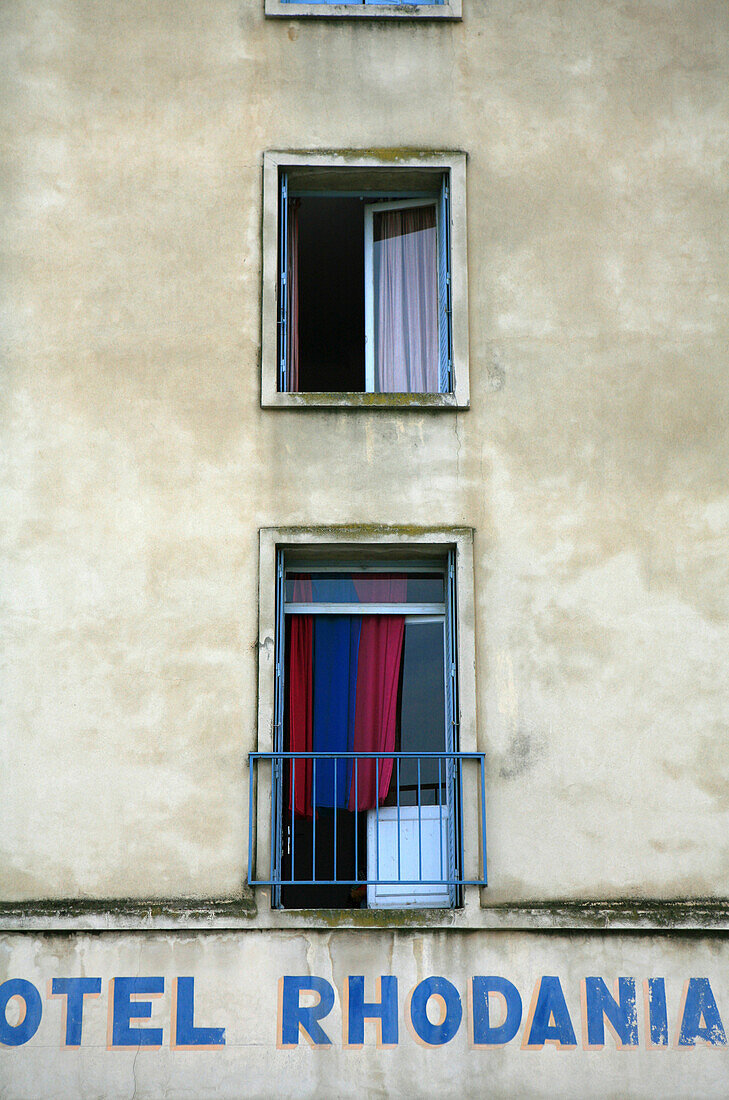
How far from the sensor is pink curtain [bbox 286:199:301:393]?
9.70 m

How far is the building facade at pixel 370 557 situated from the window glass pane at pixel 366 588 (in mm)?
30

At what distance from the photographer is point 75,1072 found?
26.3 ft

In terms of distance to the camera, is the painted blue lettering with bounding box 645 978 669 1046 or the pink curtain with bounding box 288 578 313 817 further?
the pink curtain with bounding box 288 578 313 817

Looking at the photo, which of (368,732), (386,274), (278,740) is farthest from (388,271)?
(278,740)

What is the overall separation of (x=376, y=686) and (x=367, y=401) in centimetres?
209

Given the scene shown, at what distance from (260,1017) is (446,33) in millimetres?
7446

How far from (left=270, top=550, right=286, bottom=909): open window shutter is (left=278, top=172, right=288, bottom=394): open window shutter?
1.45 meters

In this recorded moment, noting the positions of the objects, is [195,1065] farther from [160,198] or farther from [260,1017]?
[160,198]

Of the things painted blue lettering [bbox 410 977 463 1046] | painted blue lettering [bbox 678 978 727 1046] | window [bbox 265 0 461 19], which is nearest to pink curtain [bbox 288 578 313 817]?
painted blue lettering [bbox 410 977 463 1046]

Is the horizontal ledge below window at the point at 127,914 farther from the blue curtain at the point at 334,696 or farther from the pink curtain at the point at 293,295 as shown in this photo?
the pink curtain at the point at 293,295

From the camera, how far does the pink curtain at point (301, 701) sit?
8828 millimetres

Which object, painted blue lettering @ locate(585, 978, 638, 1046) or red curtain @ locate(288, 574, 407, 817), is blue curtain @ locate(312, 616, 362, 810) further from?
painted blue lettering @ locate(585, 978, 638, 1046)

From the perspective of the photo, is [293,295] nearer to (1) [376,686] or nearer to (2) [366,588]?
(2) [366,588]

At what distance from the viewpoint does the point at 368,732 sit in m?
9.05
